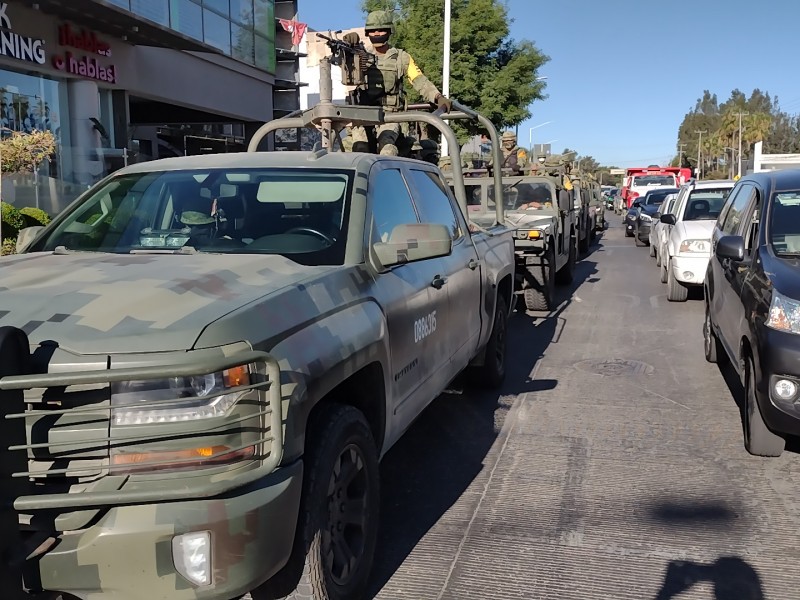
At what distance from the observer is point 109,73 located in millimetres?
17375

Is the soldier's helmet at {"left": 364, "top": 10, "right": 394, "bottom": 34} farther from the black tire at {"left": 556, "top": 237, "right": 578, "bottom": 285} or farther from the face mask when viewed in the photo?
the black tire at {"left": 556, "top": 237, "right": 578, "bottom": 285}

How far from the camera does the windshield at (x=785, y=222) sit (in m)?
5.03

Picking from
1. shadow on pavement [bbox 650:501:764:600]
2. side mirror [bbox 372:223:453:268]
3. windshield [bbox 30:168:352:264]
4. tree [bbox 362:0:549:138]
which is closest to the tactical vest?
windshield [bbox 30:168:352:264]

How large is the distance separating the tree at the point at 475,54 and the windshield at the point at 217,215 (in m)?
25.9

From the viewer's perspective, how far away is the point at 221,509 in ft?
7.19

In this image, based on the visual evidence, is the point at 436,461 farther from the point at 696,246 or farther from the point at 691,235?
the point at 691,235

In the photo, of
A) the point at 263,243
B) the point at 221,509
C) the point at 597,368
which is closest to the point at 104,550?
the point at 221,509

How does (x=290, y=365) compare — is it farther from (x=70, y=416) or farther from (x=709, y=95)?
(x=709, y=95)

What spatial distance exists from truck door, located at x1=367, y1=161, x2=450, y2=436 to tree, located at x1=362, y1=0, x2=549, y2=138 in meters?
25.7

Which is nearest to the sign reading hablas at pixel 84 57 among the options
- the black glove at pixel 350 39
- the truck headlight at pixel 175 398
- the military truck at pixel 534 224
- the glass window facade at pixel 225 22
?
the glass window facade at pixel 225 22

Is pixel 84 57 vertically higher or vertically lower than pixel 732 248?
higher

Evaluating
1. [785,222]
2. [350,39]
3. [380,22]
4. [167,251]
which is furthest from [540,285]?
[167,251]

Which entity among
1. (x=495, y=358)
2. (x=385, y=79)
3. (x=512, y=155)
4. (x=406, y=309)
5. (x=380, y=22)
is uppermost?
(x=380, y=22)

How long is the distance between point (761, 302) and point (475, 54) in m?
27.1
